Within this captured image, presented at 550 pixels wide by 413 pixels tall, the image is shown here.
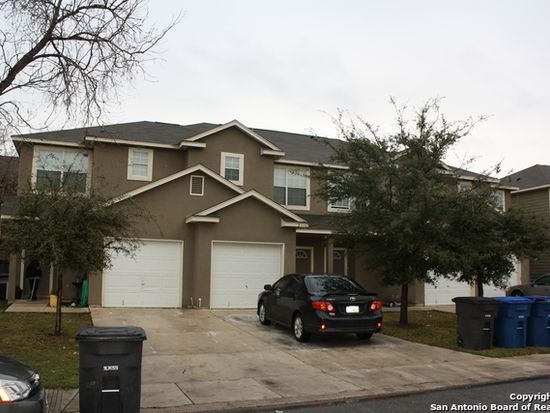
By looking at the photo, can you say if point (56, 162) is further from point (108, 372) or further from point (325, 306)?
point (108, 372)

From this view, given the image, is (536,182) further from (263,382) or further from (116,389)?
(116,389)

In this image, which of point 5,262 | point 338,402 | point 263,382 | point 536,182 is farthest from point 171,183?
point 536,182

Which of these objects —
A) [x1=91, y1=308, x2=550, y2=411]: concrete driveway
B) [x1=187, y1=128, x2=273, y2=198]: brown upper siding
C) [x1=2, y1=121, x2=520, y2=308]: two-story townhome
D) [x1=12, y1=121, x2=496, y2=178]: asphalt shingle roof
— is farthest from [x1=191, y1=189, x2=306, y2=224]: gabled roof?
[x1=91, y1=308, x2=550, y2=411]: concrete driveway

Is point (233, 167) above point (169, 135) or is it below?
below

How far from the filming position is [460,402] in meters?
7.47

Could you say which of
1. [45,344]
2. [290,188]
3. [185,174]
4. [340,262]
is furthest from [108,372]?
[340,262]

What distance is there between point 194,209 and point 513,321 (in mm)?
10950

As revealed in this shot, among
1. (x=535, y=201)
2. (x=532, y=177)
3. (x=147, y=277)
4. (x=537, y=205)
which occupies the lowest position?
(x=147, y=277)

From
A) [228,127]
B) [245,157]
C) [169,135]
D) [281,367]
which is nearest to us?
[281,367]

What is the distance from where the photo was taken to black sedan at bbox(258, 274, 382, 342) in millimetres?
11344

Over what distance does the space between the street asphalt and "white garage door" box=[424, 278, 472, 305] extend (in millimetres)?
13615

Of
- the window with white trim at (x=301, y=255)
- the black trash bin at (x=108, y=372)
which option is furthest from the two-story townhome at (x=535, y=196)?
the black trash bin at (x=108, y=372)

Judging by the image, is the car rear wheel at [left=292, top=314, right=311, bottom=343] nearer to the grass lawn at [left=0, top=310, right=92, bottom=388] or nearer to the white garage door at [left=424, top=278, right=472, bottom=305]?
the grass lawn at [left=0, top=310, right=92, bottom=388]

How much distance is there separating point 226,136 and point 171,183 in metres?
3.78
